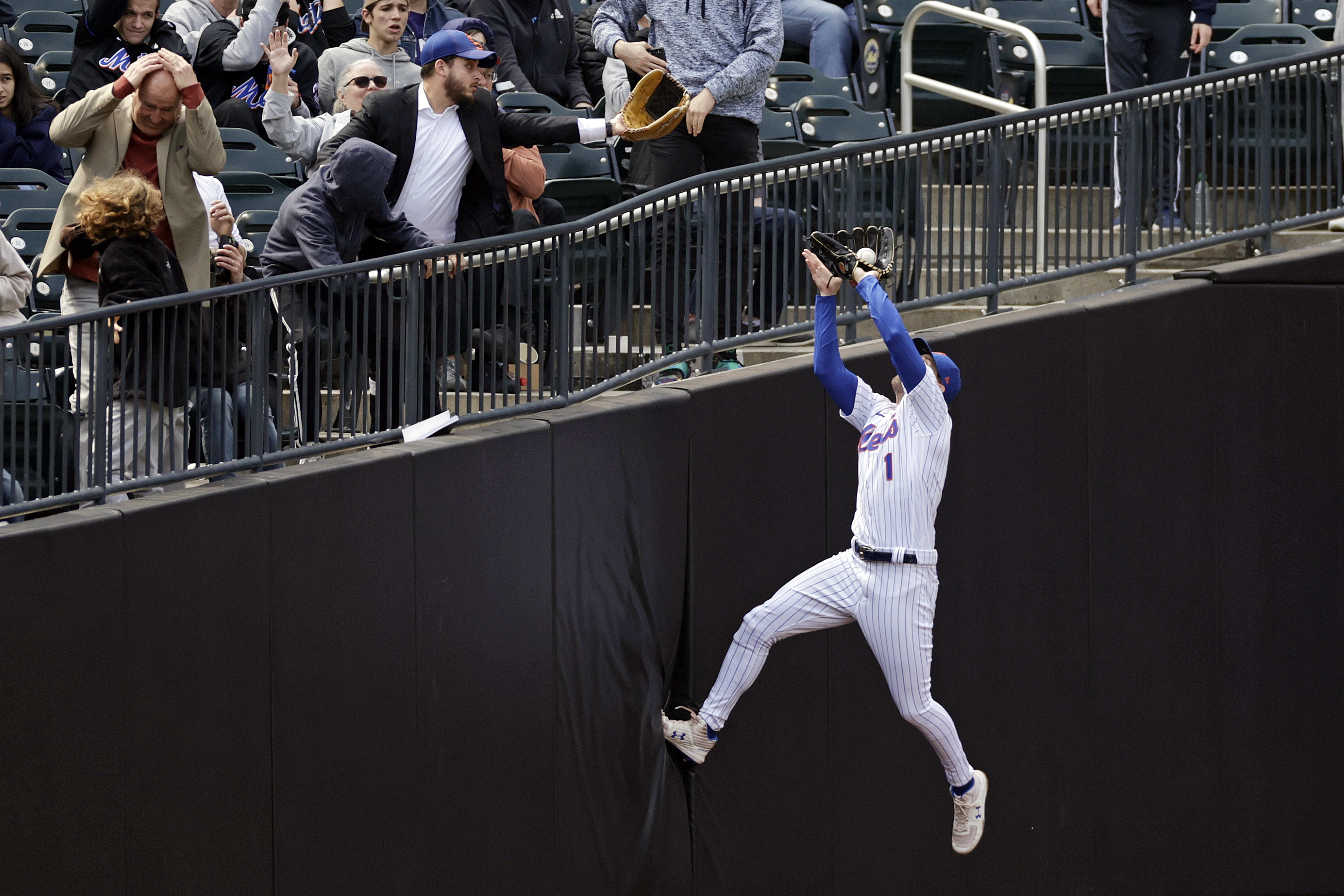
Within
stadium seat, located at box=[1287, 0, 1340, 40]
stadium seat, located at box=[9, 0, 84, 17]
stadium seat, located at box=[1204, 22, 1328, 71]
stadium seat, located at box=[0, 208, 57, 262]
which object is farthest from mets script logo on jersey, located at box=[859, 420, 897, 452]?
stadium seat, located at box=[1287, 0, 1340, 40]

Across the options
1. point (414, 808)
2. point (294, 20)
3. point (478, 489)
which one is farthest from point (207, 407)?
point (294, 20)

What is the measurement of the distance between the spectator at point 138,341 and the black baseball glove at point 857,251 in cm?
231

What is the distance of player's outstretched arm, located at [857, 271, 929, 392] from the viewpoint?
6.75 meters

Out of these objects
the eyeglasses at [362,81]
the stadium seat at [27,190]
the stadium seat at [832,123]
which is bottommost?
the stadium seat at [27,190]

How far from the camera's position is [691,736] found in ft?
24.6

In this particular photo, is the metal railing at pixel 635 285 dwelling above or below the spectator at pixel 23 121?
below

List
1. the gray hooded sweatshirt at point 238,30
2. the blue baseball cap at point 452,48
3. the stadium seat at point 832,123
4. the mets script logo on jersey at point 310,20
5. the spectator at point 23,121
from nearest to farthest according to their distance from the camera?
the blue baseball cap at point 452,48 → the spectator at point 23,121 → the gray hooded sweatshirt at point 238,30 → the stadium seat at point 832,123 → the mets script logo on jersey at point 310,20

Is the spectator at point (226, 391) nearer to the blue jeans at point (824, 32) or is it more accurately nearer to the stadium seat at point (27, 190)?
the stadium seat at point (27, 190)

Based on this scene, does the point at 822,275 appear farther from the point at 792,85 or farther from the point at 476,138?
the point at 792,85

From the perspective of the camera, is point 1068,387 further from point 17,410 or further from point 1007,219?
point 17,410

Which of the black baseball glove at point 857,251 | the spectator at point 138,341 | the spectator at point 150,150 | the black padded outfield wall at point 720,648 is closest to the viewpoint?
the black padded outfield wall at point 720,648

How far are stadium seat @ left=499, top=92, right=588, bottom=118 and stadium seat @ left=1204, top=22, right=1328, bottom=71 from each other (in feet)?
13.4

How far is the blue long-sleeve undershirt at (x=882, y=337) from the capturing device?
266 inches

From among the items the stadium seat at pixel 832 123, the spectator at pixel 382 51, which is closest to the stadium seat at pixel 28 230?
the spectator at pixel 382 51
